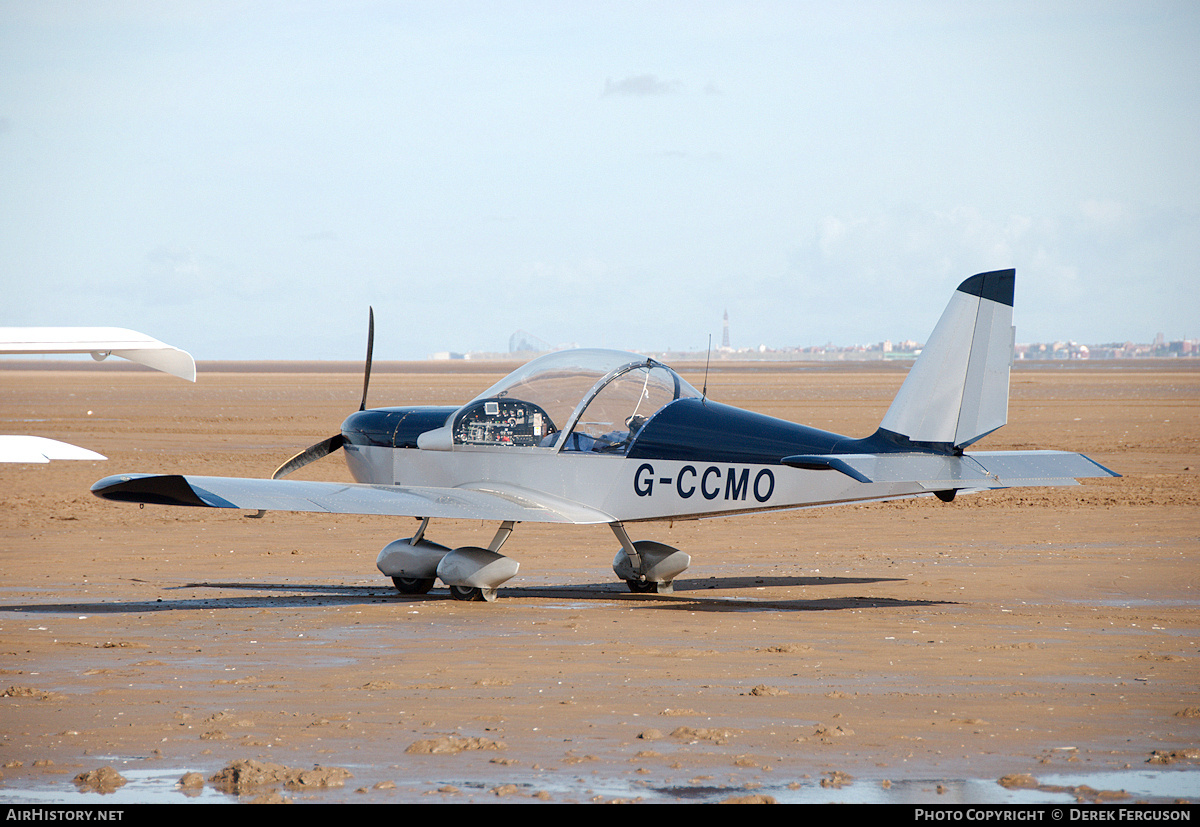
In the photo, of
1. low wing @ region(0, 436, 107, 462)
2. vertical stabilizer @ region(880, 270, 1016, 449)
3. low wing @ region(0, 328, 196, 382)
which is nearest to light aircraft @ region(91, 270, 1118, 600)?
vertical stabilizer @ region(880, 270, 1016, 449)

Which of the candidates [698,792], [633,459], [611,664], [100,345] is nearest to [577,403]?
[633,459]

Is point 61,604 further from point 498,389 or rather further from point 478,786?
point 478,786

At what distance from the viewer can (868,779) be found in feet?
17.6

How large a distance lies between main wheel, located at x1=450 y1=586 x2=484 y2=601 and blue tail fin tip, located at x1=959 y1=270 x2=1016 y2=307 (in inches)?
185

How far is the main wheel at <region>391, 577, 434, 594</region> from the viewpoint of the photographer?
11125 mm

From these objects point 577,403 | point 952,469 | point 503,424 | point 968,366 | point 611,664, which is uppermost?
point 968,366

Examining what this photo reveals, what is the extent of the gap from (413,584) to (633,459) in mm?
2302

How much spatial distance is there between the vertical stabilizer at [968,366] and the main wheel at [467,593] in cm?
384

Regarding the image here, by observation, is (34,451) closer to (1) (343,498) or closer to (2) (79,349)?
(2) (79,349)

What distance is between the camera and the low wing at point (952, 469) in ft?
Answer: 30.6

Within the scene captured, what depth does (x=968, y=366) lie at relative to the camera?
379 inches

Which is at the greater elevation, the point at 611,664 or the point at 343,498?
the point at 343,498

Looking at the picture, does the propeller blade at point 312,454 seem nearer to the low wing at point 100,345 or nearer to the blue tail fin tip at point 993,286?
the blue tail fin tip at point 993,286

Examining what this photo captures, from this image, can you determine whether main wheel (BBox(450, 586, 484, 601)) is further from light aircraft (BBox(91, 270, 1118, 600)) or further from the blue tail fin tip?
the blue tail fin tip
